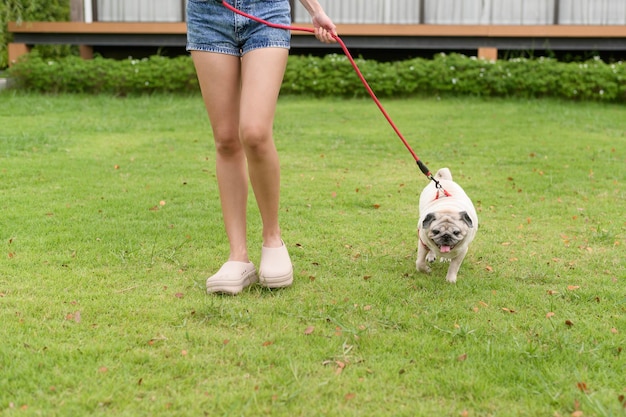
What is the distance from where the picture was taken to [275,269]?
356 centimetres

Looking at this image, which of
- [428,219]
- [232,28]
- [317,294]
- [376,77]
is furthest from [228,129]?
[376,77]

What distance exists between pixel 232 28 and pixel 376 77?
9004 mm

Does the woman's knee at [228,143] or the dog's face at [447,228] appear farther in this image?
the dog's face at [447,228]

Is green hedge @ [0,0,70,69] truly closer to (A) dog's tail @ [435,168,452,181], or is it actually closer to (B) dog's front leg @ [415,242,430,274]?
(A) dog's tail @ [435,168,452,181]

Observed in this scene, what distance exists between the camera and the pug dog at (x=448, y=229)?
3621 millimetres

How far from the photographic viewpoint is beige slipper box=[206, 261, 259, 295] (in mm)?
3459

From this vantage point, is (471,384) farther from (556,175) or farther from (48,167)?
(48,167)

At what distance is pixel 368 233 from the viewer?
4809mm

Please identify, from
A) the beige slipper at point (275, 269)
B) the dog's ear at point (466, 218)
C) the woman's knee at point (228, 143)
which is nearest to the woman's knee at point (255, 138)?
the woman's knee at point (228, 143)

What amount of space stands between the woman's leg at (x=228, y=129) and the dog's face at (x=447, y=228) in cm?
95

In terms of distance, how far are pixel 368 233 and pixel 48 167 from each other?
3.34 m

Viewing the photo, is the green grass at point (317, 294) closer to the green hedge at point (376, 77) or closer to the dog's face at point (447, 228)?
the dog's face at point (447, 228)

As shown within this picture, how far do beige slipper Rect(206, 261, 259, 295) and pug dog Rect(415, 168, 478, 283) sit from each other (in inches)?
37.5

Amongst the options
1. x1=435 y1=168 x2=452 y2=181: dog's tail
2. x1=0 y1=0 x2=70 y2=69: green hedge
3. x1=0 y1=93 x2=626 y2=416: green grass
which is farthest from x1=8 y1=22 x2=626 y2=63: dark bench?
x1=435 y1=168 x2=452 y2=181: dog's tail
